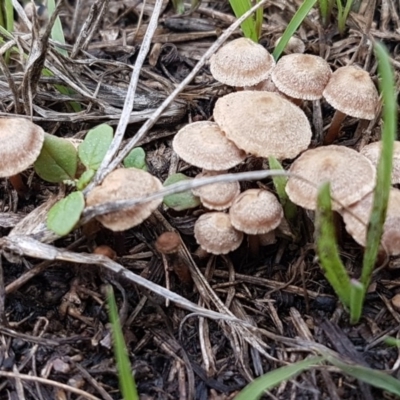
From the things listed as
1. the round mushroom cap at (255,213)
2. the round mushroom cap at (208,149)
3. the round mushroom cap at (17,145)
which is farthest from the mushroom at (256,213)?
the round mushroom cap at (17,145)

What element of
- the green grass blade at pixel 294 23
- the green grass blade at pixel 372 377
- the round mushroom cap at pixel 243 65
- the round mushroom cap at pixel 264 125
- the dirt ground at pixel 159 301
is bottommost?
the dirt ground at pixel 159 301

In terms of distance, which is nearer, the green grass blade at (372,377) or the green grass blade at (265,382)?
the green grass blade at (265,382)

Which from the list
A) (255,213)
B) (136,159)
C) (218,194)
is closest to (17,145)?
(136,159)

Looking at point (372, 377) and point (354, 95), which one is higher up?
point (354, 95)

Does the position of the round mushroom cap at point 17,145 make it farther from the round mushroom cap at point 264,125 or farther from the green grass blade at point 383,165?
the green grass blade at point 383,165

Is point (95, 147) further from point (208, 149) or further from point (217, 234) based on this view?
point (217, 234)

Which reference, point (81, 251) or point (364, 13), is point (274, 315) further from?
point (364, 13)

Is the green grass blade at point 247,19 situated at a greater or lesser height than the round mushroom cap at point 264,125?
greater
